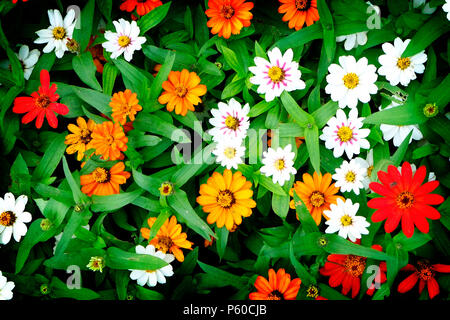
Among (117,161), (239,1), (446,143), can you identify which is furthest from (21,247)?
(446,143)

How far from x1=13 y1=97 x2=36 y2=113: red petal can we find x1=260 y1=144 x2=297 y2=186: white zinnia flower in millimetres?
826

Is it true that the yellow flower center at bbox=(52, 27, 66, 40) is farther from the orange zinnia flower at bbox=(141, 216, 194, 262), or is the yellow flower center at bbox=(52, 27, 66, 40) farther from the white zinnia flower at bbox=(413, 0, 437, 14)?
the white zinnia flower at bbox=(413, 0, 437, 14)

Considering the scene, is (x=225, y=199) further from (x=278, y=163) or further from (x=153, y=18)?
(x=153, y=18)

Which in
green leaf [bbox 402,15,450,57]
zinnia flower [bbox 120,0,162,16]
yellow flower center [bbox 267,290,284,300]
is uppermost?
zinnia flower [bbox 120,0,162,16]

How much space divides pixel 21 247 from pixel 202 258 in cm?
64

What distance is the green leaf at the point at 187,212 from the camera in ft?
4.46

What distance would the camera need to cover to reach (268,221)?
162cm

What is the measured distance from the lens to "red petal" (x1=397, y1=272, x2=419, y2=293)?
139 cm

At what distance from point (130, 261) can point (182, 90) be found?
0.59 metres

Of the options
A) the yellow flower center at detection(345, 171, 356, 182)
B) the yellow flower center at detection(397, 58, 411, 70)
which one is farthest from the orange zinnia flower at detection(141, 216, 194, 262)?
the yellow flower center at detection(397, 58, 411, 70)

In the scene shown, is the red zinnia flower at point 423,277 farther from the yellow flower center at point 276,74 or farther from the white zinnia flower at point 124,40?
the white zinnia flower at point 124,40

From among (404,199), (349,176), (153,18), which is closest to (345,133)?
(349,176)

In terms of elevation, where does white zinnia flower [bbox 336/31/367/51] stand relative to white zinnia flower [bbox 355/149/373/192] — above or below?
above
